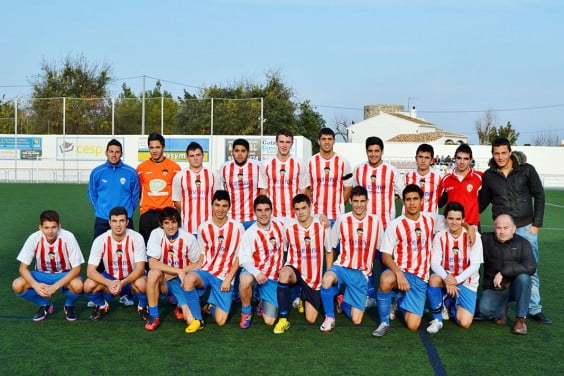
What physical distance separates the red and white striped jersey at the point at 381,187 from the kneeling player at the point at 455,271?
2.69ft

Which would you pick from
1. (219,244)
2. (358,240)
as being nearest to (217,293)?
(219,244)

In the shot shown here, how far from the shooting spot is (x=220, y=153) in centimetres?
2827

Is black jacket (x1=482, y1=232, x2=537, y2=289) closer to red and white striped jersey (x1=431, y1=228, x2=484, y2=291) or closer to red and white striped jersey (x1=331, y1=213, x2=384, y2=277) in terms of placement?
red and white striped jersey (x1=431, y1=228, x2=484, y2=291)

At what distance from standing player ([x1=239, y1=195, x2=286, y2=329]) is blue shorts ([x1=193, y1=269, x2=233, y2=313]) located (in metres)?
0.13

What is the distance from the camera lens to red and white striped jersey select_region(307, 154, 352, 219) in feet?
19.8

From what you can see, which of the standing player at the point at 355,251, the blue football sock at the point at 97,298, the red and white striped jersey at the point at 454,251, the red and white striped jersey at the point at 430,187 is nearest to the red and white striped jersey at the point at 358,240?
the standing player at the point at 355,251

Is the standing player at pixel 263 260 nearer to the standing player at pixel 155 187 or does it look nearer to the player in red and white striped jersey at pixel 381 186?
the player in red and white striped jersey at pixel 381 186

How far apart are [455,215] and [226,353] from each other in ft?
7.02

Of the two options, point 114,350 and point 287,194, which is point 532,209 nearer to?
point 287,194

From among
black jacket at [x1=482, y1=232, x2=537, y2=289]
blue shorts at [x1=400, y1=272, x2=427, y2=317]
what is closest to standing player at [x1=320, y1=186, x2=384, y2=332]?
blue shorts at [x1=400, y1=272, x2=427, y2=317]

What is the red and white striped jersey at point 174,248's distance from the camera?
204 inches

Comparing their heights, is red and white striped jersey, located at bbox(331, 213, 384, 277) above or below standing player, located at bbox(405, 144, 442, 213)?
below

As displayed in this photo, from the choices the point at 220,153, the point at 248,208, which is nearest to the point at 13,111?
the point at 220,153

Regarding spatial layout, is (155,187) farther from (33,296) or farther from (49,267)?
(33,296)
